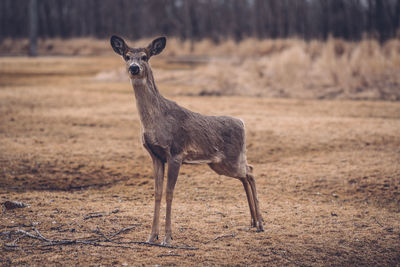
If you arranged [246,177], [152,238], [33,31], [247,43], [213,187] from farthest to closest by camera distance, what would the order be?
[33,31], [247,43], [213,187], [246,177], [152,238]

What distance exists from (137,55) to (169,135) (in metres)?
0.86

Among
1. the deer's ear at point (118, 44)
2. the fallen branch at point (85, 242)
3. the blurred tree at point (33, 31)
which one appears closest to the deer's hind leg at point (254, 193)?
the fallen branch at point (85, 242)

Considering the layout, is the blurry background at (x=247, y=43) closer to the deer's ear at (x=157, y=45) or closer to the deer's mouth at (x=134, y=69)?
the deer's ear at (x=157, y=45)

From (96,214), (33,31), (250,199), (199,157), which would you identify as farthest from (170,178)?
(33,31)

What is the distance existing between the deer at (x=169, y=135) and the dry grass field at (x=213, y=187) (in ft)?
2.55

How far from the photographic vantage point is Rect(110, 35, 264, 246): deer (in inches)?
177

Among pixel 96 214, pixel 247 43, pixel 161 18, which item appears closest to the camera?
pixel 96 214

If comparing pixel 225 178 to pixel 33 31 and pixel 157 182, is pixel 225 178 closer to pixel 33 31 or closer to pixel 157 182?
pixel 157 182

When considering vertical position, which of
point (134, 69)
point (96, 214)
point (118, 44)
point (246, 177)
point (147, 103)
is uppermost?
point (118, 44)

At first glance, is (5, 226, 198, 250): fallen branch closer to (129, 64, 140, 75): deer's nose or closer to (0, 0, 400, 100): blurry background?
(129, 64, 140, 75): deer's nose

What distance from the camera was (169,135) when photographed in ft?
14.8

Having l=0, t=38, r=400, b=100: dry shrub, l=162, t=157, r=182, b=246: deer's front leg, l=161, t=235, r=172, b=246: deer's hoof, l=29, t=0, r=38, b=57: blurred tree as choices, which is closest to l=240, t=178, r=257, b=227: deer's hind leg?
l=162, t=157, r=182, b=246: deer's front leg

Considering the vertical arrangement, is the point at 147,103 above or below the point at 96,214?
above

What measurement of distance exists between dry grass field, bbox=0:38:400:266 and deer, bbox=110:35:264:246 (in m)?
0.78
